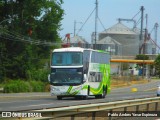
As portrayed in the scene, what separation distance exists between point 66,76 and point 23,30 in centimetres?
4599

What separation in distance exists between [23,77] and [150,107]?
60.9 metres

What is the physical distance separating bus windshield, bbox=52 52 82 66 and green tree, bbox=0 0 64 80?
38355 millimetres

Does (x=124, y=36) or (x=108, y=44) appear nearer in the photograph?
(x=108, y=44)

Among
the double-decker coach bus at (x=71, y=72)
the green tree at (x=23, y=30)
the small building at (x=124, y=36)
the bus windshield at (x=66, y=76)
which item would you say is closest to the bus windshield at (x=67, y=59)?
the double-decker coach bus at (x=71, y=72)

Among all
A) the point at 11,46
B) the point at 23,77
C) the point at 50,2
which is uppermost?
the point at 50,2

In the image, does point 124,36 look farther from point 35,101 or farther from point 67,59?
point 35,101

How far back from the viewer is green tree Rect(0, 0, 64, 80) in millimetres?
79312

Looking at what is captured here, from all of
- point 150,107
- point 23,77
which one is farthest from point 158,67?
point 150,107

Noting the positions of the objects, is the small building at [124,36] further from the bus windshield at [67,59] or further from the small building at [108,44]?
the bus windshield at [67,59]

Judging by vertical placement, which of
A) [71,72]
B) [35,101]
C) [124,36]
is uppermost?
[124,36]

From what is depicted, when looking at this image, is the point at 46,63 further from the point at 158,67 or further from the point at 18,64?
the point at 158,67

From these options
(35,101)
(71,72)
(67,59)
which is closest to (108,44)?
(67,59)

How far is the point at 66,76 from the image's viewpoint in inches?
1502

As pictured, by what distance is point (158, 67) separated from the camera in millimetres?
146375
